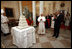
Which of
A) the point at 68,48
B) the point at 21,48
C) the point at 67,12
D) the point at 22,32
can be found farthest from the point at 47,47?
the point at 67,12

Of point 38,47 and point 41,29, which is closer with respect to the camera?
point 38,47

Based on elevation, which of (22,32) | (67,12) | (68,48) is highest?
(67,12)

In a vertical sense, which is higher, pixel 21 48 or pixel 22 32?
pixel 22 32

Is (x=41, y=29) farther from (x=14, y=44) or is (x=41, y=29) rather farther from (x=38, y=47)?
(x=14, y=44)

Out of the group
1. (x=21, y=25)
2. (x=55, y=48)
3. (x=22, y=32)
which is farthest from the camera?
(x=55, y=48)

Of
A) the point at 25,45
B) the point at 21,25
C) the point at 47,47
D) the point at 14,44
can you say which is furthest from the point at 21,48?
the point at 47,47

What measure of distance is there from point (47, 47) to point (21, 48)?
0.97 m

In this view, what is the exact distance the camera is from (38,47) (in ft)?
6.62

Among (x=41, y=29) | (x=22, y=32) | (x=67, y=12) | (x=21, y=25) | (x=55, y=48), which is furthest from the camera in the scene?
(x=41, y=29)

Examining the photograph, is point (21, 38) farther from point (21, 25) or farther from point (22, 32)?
point (21, 25)

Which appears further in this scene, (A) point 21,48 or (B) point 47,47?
(B) point 47,47

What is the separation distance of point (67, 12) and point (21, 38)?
1.45m

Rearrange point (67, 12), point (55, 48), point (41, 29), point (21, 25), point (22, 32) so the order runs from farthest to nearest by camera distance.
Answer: point (41, 29) → point (55, 48) → point (21, 25) → point (22, 32) → point (67, 12)

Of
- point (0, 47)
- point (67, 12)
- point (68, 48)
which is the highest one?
point (67, 12)
